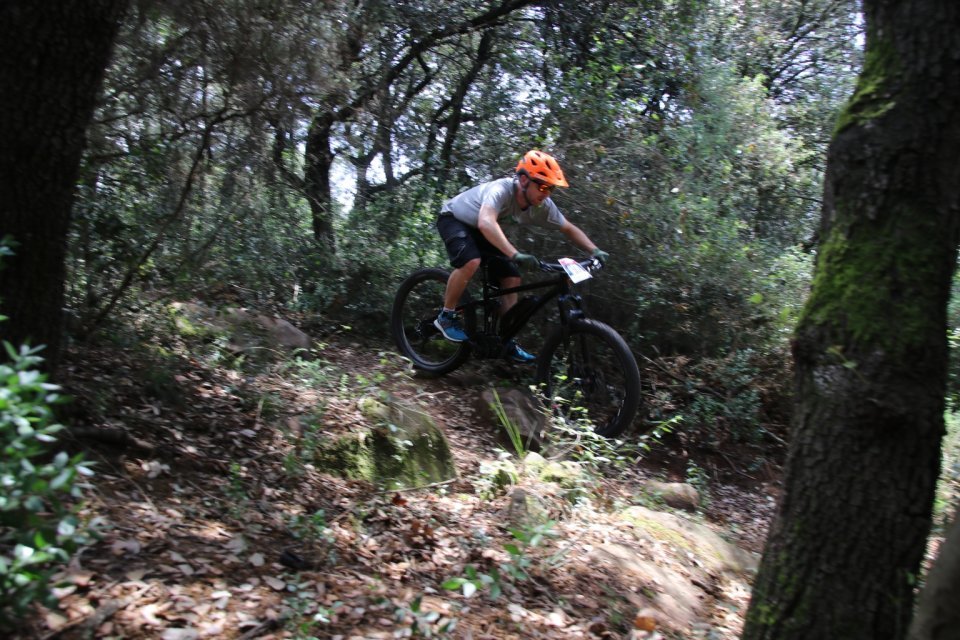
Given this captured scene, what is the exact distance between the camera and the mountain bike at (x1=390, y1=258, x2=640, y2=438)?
5.43 m

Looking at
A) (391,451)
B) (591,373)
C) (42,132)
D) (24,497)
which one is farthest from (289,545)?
(591,373)

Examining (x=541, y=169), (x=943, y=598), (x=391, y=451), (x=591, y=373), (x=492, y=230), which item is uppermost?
(x=541, y=169)

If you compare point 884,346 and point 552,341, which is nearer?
point 884,346

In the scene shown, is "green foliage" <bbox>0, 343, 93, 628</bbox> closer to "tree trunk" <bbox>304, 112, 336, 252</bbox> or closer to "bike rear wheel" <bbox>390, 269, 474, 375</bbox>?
"bike rear wheel" <bbox>390, 269, 474, 375</bbox>

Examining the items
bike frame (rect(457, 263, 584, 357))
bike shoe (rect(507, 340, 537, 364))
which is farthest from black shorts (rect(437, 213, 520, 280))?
bike shoe (rect(507, 340, 537, 364))

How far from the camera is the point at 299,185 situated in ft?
19.3

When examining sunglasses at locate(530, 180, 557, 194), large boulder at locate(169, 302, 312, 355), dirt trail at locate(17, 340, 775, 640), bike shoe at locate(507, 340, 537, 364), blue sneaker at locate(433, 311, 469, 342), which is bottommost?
dirt trail at locate(17, 340, 775, 640)

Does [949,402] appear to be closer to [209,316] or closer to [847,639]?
[847,639]

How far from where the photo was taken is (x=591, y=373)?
5.75m

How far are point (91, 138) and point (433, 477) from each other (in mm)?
3081

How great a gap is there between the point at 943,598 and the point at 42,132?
3716 mm

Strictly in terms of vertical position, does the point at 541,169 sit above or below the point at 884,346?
above

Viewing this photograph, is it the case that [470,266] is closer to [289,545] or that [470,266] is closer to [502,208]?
[502,208]

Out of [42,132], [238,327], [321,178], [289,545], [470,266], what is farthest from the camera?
[321,178]
